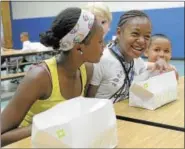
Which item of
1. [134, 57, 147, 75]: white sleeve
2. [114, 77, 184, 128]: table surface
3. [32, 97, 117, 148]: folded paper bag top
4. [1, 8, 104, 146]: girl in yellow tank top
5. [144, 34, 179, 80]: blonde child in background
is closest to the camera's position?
[32, 97, 117, 148]: folded paper bag top

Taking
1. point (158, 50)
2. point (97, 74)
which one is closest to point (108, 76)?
point (97, 74)

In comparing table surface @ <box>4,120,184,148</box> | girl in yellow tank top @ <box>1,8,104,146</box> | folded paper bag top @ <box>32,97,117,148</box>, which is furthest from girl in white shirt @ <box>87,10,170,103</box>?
folded paper bag top @ <box>32,97,117,148</box>

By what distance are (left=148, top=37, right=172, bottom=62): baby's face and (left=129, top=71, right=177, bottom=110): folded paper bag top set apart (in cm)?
56

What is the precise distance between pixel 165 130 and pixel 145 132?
2.6 inches

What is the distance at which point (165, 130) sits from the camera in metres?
0.82

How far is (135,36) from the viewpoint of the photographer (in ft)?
4.33

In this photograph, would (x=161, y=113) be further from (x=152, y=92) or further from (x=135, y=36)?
(x=135, y=36)

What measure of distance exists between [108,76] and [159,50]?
0.47 metres

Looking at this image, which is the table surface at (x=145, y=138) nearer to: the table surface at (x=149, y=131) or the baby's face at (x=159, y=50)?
the table surface at (x=149, y=131)

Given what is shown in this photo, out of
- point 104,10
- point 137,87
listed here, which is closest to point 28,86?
point 137,87

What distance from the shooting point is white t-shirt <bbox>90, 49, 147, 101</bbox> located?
1350mm

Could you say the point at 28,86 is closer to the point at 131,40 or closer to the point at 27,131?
the point at 27,131

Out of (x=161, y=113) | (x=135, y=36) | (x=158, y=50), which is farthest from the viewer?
(x=158, y=50)

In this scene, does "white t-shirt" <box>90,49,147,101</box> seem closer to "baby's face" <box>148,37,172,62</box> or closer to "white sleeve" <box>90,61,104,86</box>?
"white sleeve" <box>90,61,104,86</box>
